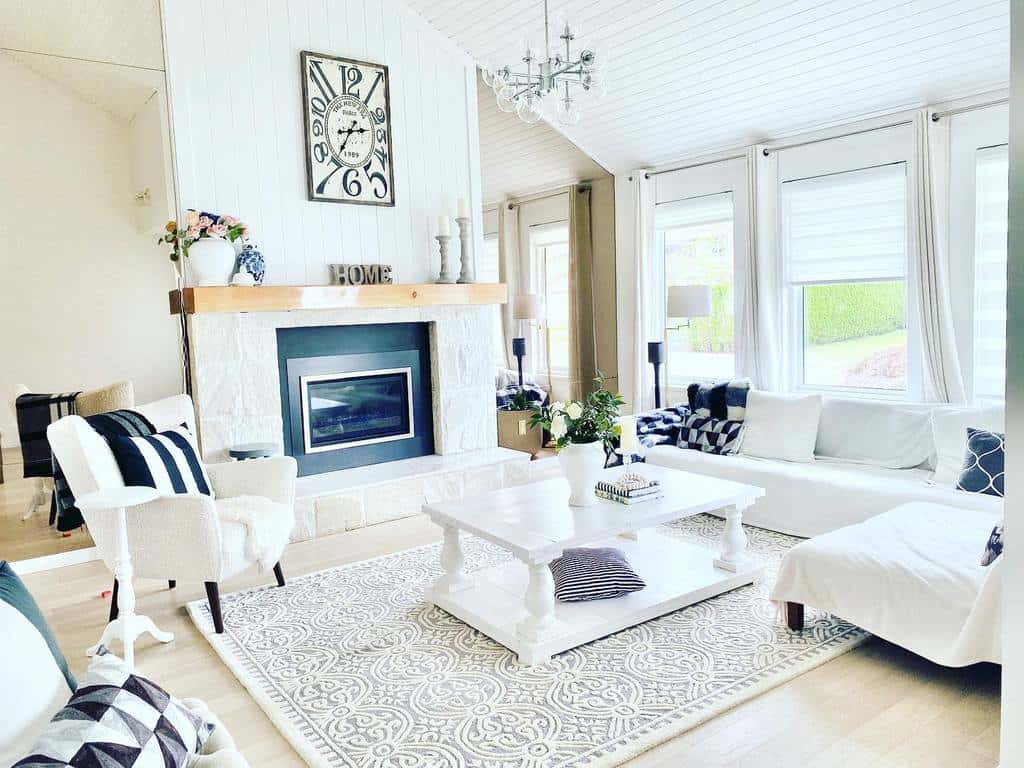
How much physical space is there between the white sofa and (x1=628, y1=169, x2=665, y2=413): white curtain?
177 cm

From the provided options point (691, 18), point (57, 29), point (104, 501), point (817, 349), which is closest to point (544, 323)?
point (817, 349)

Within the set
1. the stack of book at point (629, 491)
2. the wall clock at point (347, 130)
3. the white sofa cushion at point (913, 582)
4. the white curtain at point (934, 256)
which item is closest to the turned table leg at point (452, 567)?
the stack of book at point (629, 491)

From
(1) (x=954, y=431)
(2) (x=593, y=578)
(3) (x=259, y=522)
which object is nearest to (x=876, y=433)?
(1) (x=954, y=431)

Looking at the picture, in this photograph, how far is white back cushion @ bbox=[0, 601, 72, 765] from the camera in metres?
1.23

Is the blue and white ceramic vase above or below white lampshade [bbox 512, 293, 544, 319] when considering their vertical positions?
above

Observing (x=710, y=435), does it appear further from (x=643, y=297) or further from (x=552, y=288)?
(x=552, y=288)

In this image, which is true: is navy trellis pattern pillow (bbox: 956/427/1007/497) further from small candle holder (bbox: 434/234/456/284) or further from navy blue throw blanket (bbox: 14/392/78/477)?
navy blue throw blanket (bbox: 14/392/78/477)

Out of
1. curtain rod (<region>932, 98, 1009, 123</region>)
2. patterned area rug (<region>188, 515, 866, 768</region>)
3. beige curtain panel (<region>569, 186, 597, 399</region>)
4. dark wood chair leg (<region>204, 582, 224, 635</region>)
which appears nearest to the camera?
patterned area rug (<region>188, 515, 866, 768</region>)

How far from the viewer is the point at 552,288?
309 inches

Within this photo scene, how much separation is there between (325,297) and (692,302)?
249cm

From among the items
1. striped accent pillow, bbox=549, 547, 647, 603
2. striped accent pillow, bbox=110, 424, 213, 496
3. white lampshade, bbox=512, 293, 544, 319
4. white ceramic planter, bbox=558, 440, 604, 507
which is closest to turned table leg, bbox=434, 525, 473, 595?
→ striped accent pillow, bbox=549, 547, 647, 603

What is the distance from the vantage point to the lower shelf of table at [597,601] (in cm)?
295

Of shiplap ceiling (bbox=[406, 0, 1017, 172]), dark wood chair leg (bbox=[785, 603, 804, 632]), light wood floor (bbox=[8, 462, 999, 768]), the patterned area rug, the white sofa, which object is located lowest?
light wood floor (bbox=[8, 462, 999, 768])

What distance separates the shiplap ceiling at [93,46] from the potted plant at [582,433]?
2.89 m
